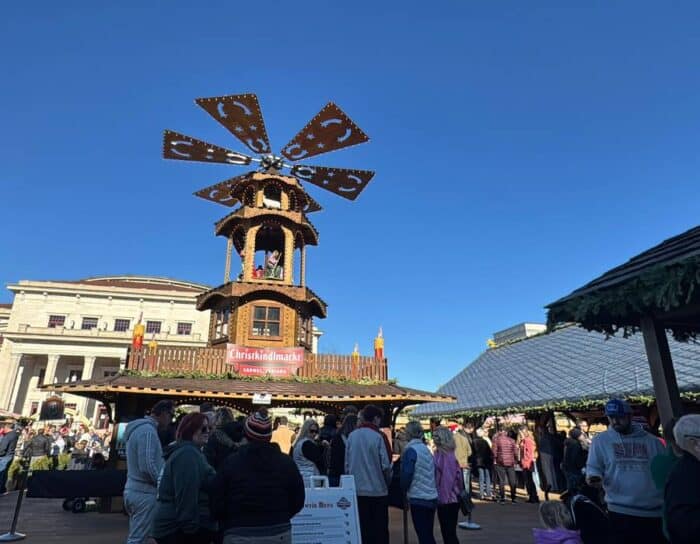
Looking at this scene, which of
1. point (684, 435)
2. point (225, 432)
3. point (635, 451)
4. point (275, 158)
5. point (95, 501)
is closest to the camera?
point (684, 435)

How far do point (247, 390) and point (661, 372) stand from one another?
10512 mm

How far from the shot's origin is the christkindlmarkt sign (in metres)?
15.0

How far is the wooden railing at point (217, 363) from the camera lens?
1385 cm

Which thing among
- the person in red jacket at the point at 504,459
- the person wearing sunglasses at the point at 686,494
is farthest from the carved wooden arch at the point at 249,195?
the person wearing sunglasses at the point at 686,494

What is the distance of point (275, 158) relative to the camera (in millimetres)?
19359

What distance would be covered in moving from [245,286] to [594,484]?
14.2m

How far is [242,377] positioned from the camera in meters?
14.5

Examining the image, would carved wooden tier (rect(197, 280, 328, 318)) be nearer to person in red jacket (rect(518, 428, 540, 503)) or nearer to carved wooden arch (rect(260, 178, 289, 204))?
carved wooden arch (rect(260, 178, 289, 204))

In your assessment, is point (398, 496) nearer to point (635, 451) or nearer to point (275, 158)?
point (635, 451)

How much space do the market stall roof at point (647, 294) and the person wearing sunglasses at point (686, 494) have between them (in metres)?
2.13

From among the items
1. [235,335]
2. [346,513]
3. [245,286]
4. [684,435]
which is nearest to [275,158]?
[245,286]

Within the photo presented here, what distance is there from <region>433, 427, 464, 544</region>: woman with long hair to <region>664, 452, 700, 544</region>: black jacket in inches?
120

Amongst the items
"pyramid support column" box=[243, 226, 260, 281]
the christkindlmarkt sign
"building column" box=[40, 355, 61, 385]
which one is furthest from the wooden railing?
"building column" box=[40, 355, 61, 385]

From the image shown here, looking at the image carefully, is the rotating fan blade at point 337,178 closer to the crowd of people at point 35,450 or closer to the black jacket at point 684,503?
the crowd of people at point 35,450
